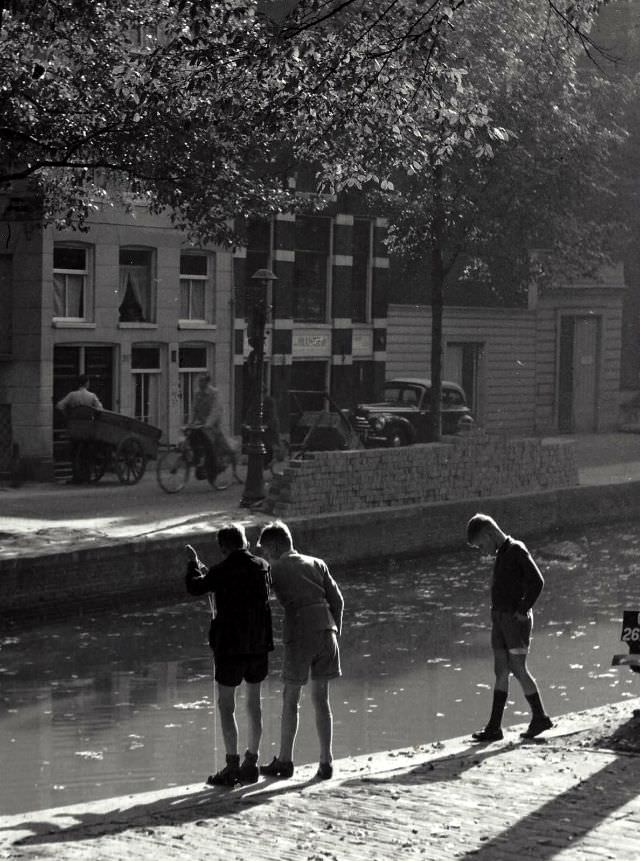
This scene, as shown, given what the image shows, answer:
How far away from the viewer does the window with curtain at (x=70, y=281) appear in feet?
90.7

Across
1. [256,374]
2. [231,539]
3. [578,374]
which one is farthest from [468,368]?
[231,539]

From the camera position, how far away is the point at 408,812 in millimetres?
8133

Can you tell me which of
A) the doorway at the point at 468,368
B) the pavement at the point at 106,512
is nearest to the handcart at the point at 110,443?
the pavement at the point at 106,512

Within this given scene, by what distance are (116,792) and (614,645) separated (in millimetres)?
8074

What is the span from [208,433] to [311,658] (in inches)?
592

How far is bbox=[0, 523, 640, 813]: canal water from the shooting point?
1165 cm

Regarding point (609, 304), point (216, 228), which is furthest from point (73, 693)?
point (609, 304)

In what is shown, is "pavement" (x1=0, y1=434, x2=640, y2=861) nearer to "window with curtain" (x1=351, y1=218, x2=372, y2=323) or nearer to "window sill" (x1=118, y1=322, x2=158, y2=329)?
"window sill" (x1=118, y1=322, x2=158, y2=329)

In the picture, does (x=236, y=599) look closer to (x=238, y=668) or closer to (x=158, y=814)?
(x=238, y=668)

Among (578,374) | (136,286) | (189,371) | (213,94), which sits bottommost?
(578,374)

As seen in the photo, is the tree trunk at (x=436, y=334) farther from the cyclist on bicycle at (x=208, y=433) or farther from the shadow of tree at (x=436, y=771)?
the shadow of tree at (x=436, y=771)

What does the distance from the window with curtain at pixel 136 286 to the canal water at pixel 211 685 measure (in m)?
9.59

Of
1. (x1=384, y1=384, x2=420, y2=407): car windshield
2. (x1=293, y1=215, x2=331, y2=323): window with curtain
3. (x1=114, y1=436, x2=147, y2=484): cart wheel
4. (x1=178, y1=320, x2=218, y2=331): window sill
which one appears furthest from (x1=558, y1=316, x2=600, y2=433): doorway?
(x1=114, y1=436, x2=147, y2=484): cart wheel

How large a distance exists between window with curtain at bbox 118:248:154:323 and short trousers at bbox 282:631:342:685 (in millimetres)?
20115
